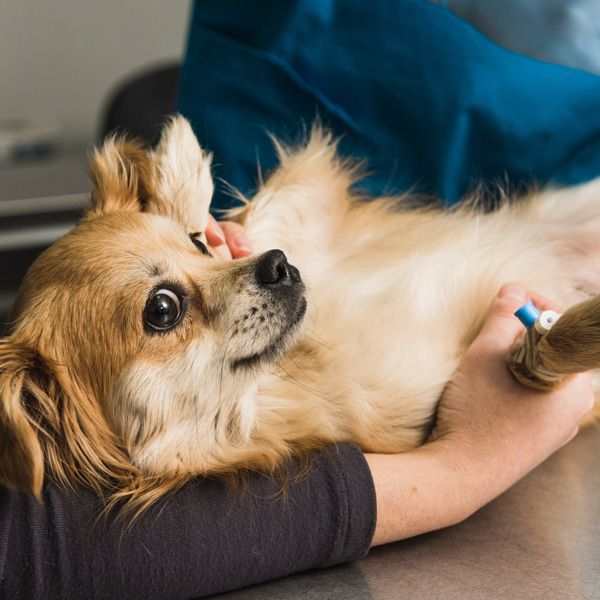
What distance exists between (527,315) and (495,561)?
1.04 feet

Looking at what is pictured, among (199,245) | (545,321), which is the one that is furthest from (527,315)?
(199,245)

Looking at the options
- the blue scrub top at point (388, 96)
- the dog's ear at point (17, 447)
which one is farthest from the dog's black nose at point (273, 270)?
Answer: the blue scrub top at point (388, 96)

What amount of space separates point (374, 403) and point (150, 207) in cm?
46

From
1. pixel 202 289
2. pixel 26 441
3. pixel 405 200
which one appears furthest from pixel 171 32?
pixel 26 441

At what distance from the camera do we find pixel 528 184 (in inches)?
57.2

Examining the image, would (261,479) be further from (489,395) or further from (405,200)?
(405,200)

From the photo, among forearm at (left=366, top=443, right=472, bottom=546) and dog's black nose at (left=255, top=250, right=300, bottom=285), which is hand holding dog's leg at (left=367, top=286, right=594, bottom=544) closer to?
forearm at (left=366, top=443, right=472, bottom=546)

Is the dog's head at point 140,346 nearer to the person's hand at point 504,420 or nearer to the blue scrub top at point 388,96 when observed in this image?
the person's hand at point 504,420

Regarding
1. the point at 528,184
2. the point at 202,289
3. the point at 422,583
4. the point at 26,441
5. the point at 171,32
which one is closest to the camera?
the point at 26,441

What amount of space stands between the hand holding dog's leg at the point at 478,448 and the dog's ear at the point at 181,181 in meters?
0.47

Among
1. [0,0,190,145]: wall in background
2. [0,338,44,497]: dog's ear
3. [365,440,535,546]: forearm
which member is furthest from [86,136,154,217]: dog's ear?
[0,0,190,145]: wall in background

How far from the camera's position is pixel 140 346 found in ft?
3.52

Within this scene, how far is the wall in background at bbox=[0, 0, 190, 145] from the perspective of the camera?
338cm

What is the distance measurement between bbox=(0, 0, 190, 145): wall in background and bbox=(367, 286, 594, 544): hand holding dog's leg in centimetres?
278
